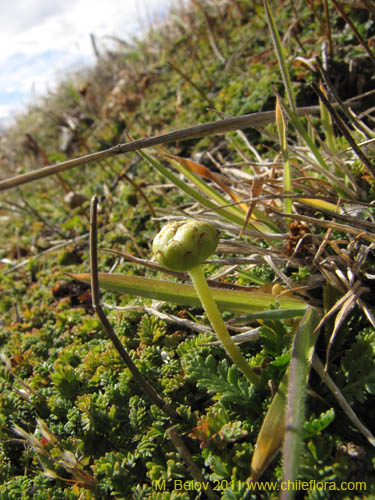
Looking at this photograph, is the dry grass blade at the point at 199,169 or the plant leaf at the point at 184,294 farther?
the dry grass blade at the point at 199,169

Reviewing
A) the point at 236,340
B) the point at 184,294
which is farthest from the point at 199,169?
the point at 236,340

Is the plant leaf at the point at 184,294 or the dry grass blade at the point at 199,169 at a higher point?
the dry grass blade at the point at 199,169

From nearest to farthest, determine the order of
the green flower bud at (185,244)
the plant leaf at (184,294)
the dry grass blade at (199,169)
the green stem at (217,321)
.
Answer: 1. the green flower bud at (185,244)
2. the green stem at (217,321)
3. the plant leaf at (184,294)
4. the dry grass blade at (199,169)

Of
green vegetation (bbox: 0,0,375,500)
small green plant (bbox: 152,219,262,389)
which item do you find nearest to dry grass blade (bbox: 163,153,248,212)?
green vegetation (bbox: 0,0,375,500)

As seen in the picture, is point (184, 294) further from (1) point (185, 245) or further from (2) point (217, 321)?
(1) point (185, 245)

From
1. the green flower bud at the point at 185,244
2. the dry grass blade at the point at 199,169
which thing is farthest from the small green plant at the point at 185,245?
the dry grass blade at the point at 199,169

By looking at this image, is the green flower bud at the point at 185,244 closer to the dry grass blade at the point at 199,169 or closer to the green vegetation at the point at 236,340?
the green vegetation at the point at 236,340

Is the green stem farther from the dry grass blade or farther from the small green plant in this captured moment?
the dry grass blade
